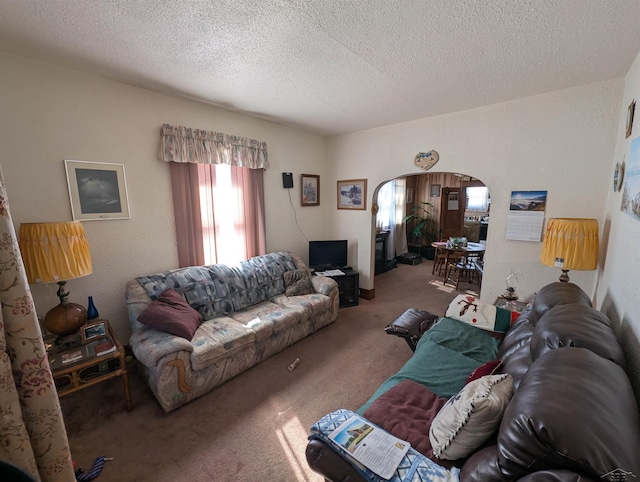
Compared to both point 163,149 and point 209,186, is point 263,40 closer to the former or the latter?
point 163,149

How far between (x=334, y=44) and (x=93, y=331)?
2.59m

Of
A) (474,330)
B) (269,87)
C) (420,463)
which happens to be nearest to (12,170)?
(269,87)

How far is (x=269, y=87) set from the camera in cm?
232

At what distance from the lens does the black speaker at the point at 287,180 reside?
3676 mm

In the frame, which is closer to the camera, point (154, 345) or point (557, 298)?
point (557, 298)

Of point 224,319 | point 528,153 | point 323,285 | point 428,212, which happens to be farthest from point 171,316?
point 428,212

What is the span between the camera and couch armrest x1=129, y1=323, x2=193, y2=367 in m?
1.85

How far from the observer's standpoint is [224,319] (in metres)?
2.59

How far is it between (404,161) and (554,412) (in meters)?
3.18

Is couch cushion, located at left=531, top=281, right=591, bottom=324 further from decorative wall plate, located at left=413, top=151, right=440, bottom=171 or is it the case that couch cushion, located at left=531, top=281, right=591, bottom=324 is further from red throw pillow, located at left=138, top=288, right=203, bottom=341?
red throw pillow, located at left=138, top=288, right=203, bottom=341

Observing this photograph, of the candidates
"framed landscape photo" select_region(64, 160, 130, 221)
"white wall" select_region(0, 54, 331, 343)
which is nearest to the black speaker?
"white wall" select_region(0, 54, 331, 343)

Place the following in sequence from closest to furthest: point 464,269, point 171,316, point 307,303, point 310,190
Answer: point 171,316, point 307,303, point 310,190, point 464,269

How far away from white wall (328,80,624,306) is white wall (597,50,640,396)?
0.40 ft

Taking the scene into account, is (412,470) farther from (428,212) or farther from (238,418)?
(428,212)
